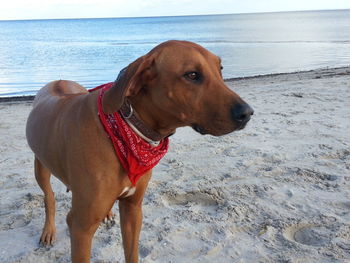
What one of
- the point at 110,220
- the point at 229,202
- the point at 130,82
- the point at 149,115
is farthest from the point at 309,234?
the point at 130,82

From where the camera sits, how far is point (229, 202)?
411 centimetres

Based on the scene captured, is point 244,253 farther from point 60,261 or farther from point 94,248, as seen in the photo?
point 60,261

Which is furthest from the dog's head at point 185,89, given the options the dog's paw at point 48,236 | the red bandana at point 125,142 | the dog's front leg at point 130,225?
the dog's paw at point 48,236

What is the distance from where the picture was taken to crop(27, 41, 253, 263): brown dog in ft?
A: 7.54

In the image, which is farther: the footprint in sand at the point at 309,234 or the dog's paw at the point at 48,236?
the dog's paw at the point at 48,236

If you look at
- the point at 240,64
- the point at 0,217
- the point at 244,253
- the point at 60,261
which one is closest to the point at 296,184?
the point at 244,253

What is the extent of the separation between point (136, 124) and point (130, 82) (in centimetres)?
34

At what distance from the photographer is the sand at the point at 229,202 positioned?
3.36 meters

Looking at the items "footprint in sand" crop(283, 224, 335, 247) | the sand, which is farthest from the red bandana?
"footprint in sand" crop(283, 224, 335, 247)

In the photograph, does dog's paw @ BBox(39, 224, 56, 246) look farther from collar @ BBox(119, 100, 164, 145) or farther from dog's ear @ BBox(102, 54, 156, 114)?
dog's ear @ BBox(102, 54, 156, 114)

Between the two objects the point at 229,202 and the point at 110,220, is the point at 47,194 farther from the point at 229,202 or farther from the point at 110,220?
the point at 229,202

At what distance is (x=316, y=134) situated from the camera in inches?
238

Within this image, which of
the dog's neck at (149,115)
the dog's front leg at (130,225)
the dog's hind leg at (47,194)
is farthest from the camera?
the dog's hind leg at (47,194)

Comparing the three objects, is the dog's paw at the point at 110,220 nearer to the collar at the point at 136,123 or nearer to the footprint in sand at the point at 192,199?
the footprint in sand at the point at 192,199
